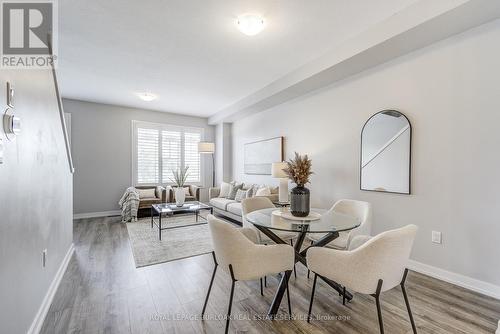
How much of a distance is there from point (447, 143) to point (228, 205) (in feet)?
12.2

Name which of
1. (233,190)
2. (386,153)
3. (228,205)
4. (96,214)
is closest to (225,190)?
(233,190)

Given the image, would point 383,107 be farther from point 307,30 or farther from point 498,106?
point 307,30

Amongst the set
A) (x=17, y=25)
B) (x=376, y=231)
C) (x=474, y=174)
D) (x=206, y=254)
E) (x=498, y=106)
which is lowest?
(x=206, y=254)

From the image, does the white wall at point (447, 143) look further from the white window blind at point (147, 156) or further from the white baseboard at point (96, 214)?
the white baseboard at point (96, 214)

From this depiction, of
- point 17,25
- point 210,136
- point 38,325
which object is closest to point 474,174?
point 38,325

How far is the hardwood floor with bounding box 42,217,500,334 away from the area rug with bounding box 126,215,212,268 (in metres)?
0.30

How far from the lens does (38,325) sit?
1729 millimetres

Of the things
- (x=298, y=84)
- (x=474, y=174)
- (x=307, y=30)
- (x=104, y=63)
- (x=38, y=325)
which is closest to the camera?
(x=38, y=325)

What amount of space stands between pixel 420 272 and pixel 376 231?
0.63 metres

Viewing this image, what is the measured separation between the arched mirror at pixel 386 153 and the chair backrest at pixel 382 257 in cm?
156

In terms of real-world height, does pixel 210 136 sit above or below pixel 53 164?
above

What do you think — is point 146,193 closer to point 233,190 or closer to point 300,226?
point 233,190

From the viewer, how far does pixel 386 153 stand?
301 centimetres

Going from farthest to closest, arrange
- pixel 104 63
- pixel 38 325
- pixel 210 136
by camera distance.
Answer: pixel 210 136, pixel 104 63, pixel 38 325
